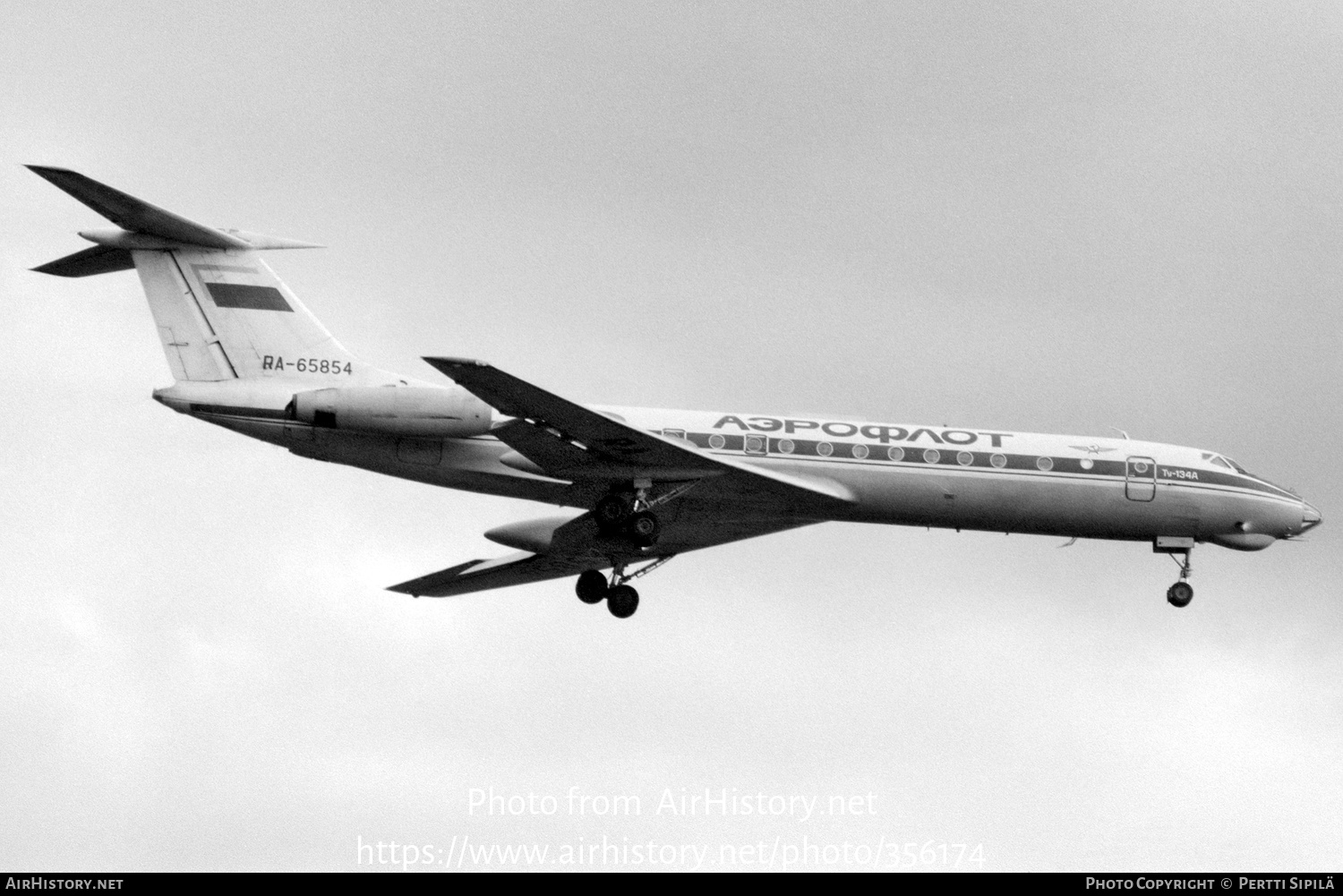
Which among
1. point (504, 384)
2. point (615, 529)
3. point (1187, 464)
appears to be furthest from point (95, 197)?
point (1187, 464)

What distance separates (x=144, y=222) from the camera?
34.8m

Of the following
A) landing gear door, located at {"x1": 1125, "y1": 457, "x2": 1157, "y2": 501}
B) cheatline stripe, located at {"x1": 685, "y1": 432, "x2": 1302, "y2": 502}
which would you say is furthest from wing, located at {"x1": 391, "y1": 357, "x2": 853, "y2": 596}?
landing gear door, located at {"x1": 1125, "y1": 457, "x2": 1157, "y2": 501}

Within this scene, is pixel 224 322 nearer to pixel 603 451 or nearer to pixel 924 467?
pixel 603 451

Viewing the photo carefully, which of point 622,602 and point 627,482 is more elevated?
point 627,482

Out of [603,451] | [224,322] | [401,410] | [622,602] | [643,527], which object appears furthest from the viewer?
[622,602]

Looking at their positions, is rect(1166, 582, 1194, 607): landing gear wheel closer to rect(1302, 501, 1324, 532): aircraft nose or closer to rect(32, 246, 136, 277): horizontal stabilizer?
rect(1302, 501, 1324, 532): aircraft nose

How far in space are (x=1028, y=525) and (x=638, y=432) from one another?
26.1 feet

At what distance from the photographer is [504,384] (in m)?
31.4

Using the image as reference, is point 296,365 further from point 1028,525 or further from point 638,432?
point 1028,525

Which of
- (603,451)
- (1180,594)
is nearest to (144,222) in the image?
(603,451)

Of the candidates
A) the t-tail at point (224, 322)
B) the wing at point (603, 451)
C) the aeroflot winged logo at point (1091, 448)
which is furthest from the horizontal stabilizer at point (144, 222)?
the aeroflot winged logo at point (1091, 448)

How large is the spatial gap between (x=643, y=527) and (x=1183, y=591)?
34.4ft

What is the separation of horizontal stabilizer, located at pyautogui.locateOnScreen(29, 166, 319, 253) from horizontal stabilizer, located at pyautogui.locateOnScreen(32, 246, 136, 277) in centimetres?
21

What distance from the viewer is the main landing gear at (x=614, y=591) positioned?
120ft
